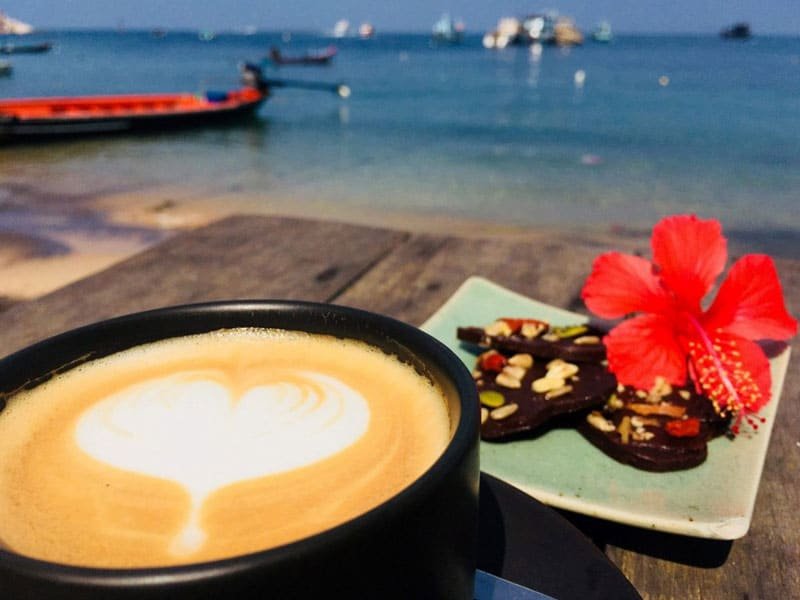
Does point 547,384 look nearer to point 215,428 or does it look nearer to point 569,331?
point 569,331

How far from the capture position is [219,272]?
1.62 metres

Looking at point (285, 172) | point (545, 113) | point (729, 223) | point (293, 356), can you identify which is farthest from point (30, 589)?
point (545, 113)

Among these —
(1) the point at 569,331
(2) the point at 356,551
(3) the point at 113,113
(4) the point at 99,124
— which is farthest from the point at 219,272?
(3) the point at 113,113

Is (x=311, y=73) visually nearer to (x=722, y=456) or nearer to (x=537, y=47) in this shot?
(x=722, y=456)

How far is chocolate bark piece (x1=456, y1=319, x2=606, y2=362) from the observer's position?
122 centimetres

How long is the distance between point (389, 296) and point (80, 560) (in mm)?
1079

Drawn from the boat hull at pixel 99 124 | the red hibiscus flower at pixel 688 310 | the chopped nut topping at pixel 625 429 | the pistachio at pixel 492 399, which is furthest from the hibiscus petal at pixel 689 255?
the boat hull at pixel 99 124

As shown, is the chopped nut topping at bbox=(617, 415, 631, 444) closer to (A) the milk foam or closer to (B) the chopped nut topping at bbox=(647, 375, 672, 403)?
(B) the chopped nut topping at bbox=(647, 375, 672, 403)

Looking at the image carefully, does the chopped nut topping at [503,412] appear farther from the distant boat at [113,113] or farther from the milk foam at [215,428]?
the distant boat at [113,113]

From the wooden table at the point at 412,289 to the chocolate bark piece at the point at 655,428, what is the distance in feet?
0.31

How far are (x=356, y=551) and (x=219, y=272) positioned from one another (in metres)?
1.30

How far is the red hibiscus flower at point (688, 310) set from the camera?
112 cm

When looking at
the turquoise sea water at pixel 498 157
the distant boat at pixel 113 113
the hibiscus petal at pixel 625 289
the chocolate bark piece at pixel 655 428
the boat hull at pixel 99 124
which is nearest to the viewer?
the chocolate bark piece at pixel 655 428

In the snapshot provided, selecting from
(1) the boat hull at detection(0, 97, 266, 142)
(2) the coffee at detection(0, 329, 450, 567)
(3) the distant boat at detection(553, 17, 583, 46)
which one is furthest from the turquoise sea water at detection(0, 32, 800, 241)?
(3) the distant boat at detection(553, 17, 583, 46)
